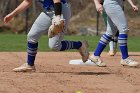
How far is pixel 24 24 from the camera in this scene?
3177cm

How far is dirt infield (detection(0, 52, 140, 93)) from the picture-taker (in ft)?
23.9

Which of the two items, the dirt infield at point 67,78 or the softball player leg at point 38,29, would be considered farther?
the softball player leg at point 38,29

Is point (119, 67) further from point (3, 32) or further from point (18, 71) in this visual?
point (3, 32)

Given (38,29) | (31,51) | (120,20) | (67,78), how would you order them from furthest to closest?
1. (120,20)
2. (31,51)
3. (38,29)
4. (67,78)

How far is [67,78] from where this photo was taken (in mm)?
8500

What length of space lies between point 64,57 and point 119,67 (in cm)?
258

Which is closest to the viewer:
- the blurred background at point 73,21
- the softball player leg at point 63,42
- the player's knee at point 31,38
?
the softball player leg at point 63,42

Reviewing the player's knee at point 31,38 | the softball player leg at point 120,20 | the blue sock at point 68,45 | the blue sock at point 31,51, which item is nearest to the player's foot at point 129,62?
the softball player leg at point 120,20

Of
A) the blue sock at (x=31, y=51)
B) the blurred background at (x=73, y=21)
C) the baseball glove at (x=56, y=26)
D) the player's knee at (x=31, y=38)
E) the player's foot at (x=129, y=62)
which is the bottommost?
the blurred background at (x=73, y=21)

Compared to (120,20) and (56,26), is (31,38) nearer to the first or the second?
(56,26)

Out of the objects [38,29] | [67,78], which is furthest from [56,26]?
[67,78]

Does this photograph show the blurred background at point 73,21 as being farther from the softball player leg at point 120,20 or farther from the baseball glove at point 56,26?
the baseball glove at point 56,26

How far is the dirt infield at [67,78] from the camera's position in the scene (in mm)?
7277

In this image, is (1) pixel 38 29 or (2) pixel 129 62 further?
(2) pixel 129 62
